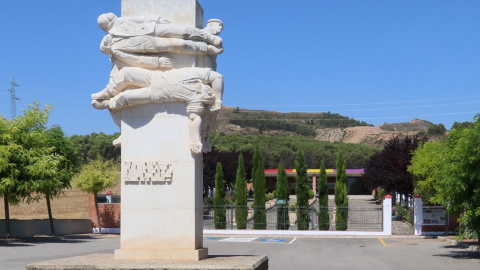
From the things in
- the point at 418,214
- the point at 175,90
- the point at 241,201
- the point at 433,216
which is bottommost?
the point at 433,216

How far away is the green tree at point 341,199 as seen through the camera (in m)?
33.4

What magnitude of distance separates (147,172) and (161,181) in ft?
0.84

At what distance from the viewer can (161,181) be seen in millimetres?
9648

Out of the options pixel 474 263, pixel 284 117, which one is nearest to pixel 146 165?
pixel 474 263

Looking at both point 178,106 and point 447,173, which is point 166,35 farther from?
point 447,173

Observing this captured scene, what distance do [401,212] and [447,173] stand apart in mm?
21527

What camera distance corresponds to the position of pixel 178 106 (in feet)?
31.8

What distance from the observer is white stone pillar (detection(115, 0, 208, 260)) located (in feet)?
31.5

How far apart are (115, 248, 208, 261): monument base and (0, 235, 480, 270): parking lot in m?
7.53

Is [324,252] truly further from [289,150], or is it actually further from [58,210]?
[289,150]

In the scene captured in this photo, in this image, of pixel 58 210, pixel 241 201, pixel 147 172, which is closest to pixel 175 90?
pixel 147 172

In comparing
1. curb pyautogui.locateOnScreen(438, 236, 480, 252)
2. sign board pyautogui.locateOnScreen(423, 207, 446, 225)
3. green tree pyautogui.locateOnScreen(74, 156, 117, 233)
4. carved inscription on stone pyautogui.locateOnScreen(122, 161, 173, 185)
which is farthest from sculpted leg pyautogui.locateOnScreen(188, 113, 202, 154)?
green tree pyautogui.locateOnScreen(74, 156, 117, 233)

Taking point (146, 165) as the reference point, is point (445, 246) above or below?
below

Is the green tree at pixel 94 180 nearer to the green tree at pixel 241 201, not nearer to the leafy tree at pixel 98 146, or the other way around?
the green tree at pixel 241 201
